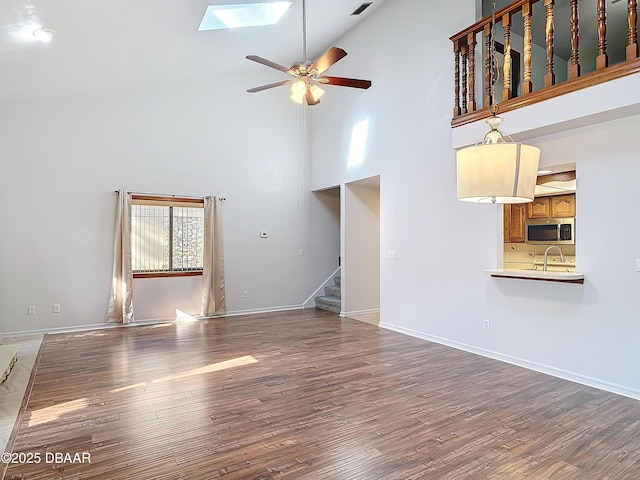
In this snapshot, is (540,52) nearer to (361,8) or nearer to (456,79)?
(456,79)

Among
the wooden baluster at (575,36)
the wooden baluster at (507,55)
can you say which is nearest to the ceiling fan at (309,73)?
the wooden baluster at (507,55)

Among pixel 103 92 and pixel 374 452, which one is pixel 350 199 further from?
pixel 374 452

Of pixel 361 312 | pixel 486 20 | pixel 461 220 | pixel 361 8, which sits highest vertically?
pixel 361 8

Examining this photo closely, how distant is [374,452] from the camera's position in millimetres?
2336

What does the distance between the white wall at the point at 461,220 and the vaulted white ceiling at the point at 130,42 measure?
3.77ft

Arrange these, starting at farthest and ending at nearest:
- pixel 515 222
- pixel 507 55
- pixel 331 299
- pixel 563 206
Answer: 1. pixel 331 299
2. pixel 515 222
3. pixel 563 206
4. pixel 507 55

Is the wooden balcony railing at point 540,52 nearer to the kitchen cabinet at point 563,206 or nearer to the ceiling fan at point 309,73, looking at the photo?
the ceiling fan at point 309,73

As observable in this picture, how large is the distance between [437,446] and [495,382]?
1.42 meters

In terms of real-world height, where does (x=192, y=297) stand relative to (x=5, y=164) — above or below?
below

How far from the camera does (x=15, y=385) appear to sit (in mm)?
3488

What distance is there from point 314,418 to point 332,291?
4874 mm

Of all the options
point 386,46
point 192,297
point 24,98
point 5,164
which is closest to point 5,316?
point 5,164

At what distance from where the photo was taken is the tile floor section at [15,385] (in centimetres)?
271

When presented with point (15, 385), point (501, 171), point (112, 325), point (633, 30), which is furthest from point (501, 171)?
point (112, 325)
